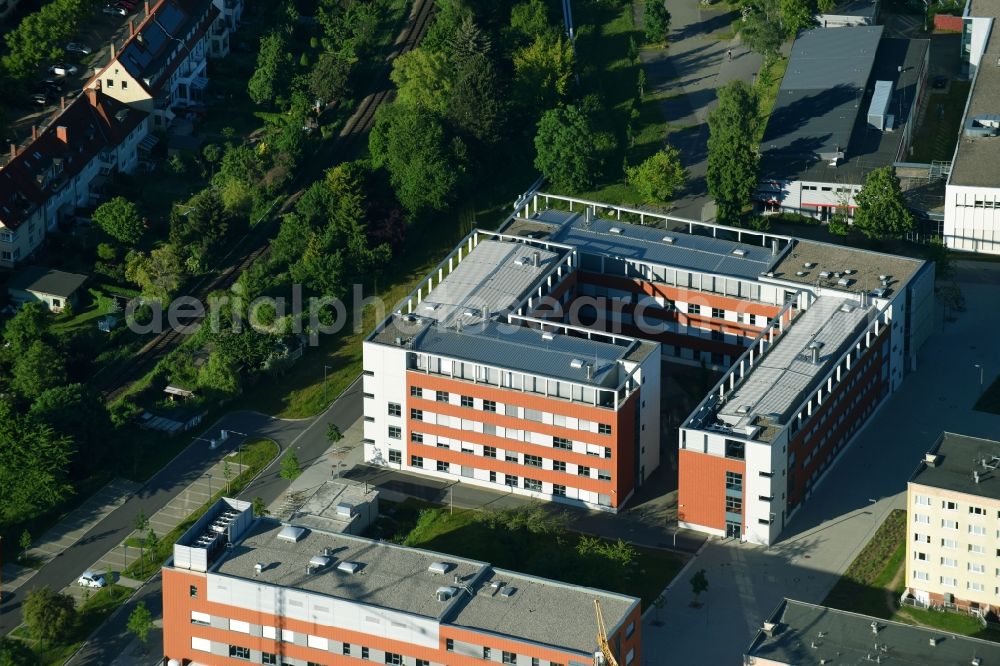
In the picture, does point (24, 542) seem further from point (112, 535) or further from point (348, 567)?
point (348, 567)

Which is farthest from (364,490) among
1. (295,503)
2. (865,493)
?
(865,493)

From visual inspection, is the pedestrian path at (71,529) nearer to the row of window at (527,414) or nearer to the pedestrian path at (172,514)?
the pedestrian path at (172,514)

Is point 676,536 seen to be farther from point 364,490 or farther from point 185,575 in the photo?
point 185,575

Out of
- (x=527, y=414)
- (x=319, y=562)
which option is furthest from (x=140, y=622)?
(x=527, y=414)

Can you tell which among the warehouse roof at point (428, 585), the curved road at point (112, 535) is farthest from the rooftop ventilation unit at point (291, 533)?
the curved road at point (112, 535)

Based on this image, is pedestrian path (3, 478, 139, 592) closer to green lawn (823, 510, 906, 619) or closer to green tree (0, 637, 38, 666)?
green tree (0, 637, 38, 666)

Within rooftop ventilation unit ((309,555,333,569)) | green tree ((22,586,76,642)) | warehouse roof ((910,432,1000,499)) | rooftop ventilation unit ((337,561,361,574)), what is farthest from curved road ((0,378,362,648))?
warehouse roof ((910,432,1000,499))
